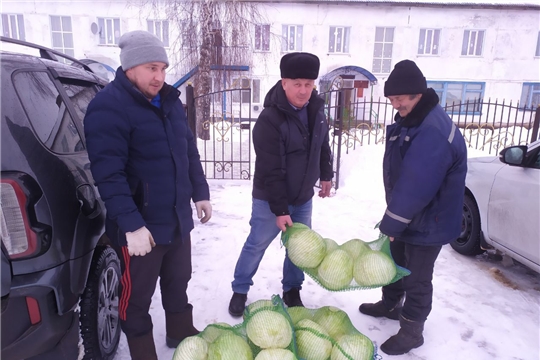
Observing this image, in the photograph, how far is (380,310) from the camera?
115 inches

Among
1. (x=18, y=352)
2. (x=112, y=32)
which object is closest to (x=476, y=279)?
(x=18, y=352)

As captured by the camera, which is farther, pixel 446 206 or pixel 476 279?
pixel 476 279

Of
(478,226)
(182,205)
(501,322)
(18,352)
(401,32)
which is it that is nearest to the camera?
(18,352)

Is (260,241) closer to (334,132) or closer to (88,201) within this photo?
(88,201)

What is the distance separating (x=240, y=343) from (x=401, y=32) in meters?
21.4

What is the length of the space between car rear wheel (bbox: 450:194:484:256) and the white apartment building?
16203 millimetres

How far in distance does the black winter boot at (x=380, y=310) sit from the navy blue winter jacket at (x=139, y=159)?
1.67 metres

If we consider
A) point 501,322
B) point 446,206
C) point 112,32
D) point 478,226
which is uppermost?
point 112,32

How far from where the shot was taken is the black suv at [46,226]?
4.87ft

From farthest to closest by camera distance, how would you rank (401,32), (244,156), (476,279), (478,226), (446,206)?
(401,32)
(244,156)
(478,226)
(476,279)
(446,206)

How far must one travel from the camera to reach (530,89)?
20609 mm

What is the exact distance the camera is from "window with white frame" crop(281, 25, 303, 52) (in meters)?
19.8

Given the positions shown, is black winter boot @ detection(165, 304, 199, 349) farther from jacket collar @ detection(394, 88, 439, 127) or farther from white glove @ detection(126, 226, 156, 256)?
jacket collar @ detection(394, 88, 439, 127)

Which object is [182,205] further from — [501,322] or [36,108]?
[501,322]
